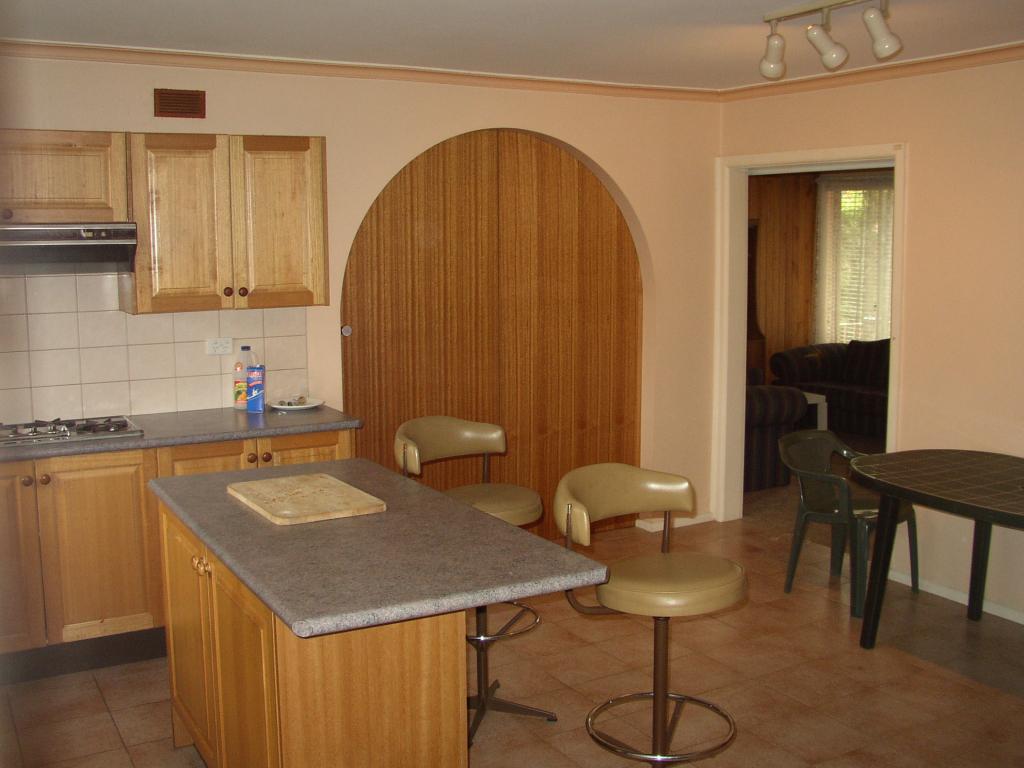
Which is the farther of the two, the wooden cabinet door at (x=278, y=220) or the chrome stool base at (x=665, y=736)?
the wooden cabinet door at (x=278, y=220)

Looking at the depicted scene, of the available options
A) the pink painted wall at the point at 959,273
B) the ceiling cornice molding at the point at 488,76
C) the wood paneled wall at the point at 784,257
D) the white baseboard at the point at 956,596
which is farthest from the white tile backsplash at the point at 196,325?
the wood paneled wall at the point at 784,257

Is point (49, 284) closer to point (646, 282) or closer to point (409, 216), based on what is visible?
point (409, 216)

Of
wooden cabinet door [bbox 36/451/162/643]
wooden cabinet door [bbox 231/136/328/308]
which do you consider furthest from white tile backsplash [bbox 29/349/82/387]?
wooden cabinet door [bbox 231/136/328/308]

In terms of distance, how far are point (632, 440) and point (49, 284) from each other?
10.7ft

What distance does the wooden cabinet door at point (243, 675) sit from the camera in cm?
239

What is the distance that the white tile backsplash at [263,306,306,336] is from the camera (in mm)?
4840

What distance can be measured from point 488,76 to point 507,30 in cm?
109

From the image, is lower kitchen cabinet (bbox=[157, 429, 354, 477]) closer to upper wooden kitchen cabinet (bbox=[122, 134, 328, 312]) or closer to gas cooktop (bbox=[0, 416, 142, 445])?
gas cooktop (bbox=[0, 416, 142, 445])

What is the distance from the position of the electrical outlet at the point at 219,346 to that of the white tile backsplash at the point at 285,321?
0.56 ft

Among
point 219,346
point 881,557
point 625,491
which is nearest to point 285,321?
point 219,346

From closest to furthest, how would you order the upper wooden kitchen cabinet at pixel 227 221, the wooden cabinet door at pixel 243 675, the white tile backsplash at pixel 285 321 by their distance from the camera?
the wooden cabinet door at pixel 243 675
the upper wooden kitchen cabinet at pixel 227 221
the white tile backsplash at pixel 285 321

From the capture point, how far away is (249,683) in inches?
101

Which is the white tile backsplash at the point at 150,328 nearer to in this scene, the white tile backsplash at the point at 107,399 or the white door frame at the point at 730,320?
the white tile backsplash at the point at 107,399

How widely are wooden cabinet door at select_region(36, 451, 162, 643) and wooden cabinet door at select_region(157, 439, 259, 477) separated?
6 centimetres
